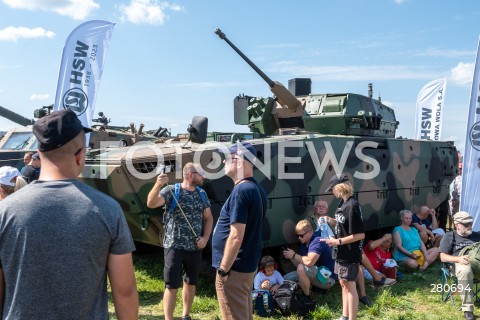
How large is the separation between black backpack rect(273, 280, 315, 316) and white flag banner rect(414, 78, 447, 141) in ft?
33.6

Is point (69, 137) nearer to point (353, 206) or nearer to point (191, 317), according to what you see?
point (353, 206)

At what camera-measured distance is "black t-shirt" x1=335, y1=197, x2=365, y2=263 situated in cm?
538

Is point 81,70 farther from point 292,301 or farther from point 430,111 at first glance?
point 430,111

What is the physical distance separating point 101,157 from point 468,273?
4873 millimetres

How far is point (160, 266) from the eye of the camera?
332 inches

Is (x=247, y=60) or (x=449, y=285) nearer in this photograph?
(x=449, y=285)

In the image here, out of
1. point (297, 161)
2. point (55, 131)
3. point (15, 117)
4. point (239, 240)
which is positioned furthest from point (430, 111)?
point (55, 131)

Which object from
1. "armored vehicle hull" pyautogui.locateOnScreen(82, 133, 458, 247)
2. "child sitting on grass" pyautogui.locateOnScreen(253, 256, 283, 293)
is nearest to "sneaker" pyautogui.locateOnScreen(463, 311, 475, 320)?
"child sitting on grass" pyautogui.locateOnScreen(253, 256, 283, 293)

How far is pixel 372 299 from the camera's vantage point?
6.89 metres

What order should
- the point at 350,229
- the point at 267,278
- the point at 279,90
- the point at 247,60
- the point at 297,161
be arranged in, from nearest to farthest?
the point at 350,229
the point at 267,278
the point at 297,161
the point at 279,90
the point at 247,60

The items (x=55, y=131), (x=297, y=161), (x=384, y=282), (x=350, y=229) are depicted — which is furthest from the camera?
(x=384, y=282)

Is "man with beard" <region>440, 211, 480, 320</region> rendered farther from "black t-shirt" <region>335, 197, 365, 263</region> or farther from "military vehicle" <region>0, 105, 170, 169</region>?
"military vehicle" <region>0, 105, 170, 169</region>

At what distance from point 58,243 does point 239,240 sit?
2026 mm

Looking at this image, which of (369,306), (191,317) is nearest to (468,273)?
(369,306)
